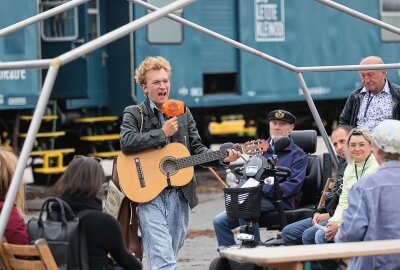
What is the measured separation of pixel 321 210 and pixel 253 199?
0.52m

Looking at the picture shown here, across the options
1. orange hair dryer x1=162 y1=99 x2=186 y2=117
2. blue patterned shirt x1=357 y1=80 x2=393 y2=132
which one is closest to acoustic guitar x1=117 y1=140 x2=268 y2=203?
orange hair dryer x1=162 y1=99 x2=186 y2=117

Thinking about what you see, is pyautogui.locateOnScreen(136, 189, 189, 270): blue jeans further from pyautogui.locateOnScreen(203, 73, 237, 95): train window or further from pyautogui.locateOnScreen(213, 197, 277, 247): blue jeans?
pyautogui.locateOnScreen(203, 73, 237, 95): train window

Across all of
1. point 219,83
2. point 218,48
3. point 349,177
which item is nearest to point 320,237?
point 349,177

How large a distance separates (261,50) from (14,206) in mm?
14206

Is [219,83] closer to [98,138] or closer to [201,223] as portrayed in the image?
[98,138]

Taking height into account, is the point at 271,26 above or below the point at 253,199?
above

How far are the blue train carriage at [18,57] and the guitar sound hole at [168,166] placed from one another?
30.3 feet

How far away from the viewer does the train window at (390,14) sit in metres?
23.0

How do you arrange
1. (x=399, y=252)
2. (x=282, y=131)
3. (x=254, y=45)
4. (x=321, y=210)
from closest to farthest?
1. (x=399, y=252)
2. (x=321, y=210)
3. (x=282, y=131)
4. (x=254, y=45)

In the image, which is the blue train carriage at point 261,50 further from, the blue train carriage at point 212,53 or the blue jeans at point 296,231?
the blue jeans at point 296,231

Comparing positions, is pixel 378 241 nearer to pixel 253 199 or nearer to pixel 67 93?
pixel 253 199

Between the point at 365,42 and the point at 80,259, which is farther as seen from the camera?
the point at 365,42

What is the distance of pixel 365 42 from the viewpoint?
74.7ft

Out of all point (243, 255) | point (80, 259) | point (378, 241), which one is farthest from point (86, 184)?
point (378, 241)
